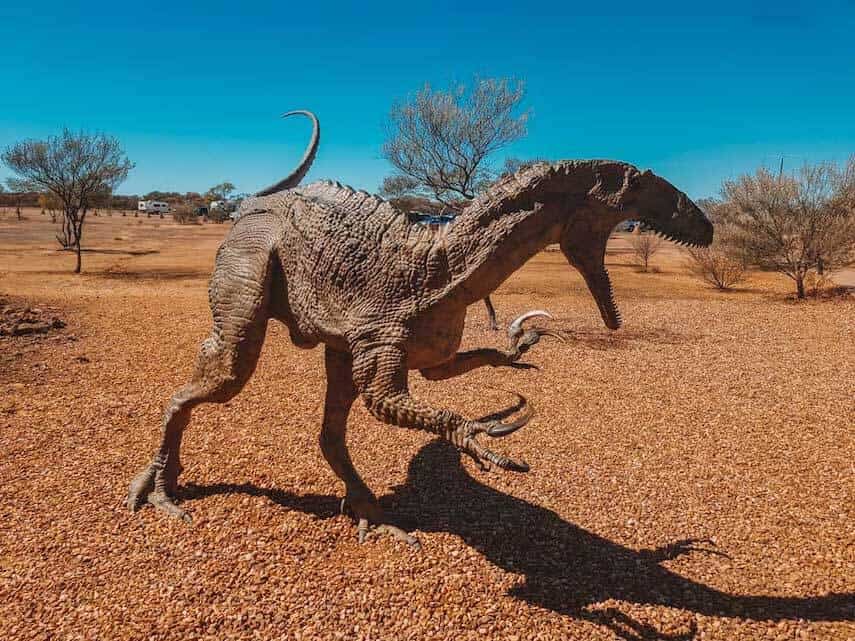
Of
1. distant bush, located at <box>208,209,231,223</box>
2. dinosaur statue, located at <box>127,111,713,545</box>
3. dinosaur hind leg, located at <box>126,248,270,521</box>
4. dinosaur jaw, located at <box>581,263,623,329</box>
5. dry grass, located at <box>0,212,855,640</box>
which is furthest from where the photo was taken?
distant bush, located at <box>208,209,231,223</box>

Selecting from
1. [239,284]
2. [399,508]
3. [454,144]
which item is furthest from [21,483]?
[454,144]

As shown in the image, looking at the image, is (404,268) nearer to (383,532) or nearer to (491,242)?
(491,242)

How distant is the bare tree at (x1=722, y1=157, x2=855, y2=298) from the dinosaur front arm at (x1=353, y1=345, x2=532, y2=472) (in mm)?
14826

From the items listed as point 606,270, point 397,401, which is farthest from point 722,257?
point 397,401

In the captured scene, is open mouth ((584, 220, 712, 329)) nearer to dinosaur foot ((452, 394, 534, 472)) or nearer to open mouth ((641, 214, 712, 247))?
open mouth ((641, 214, 712, 247))

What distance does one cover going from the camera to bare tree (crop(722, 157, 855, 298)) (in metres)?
13.1

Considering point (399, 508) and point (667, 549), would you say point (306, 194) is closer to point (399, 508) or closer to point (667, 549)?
point (399, 508)

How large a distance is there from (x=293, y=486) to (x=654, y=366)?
534 cm

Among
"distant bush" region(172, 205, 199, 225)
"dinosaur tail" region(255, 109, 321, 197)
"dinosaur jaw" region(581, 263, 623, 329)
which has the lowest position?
"dinosaur jaw" region(581, 263, 623, 329)

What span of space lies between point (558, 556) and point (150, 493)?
259 cm

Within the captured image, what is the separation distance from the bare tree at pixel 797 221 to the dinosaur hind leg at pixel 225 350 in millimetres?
15036

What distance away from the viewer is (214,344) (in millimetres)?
2859

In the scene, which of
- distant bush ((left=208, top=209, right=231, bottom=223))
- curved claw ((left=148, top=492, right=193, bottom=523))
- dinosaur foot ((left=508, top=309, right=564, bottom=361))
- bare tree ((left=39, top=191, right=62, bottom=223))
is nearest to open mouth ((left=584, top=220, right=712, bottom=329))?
dinosaur foot ((left=508, top=309, right=564, bottom=361))

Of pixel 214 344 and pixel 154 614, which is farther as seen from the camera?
pixel 214 344
